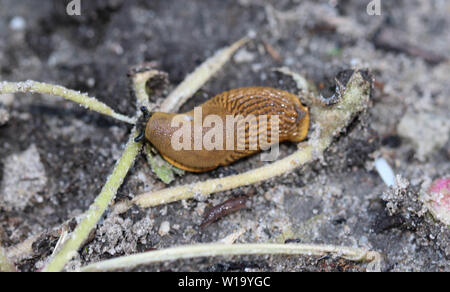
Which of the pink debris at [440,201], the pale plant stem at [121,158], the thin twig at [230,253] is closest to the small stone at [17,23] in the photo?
the pale plant stem at [121,158]

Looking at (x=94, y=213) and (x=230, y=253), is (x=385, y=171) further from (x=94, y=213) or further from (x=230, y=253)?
(x=94, y=213)

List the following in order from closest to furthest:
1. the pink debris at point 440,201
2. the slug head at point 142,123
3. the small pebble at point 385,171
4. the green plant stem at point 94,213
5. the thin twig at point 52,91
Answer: the green plant stem at point 94,213, the thin twig at point 52,91, the pink debris at point 440,201, the slug head at point 142,123, the small pebble at point 385,171

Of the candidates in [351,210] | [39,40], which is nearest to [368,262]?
[351,210]

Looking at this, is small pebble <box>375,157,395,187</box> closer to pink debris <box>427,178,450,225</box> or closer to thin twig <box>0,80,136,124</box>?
pink debris <box>427,178,450,225</box>

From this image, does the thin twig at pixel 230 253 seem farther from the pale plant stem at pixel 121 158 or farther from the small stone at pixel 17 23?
the small stone at pixel 17 23

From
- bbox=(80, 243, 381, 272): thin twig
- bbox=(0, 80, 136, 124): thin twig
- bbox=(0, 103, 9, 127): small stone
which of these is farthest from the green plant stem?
bbox=(0, 103, 9, 127): small stone

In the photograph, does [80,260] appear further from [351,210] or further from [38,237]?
[351,210]
